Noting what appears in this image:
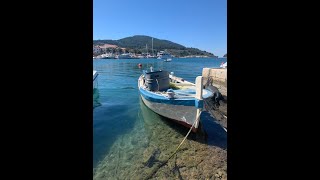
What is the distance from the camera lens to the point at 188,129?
968 cm

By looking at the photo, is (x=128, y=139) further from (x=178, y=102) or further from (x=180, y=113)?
(x=178, y=102)

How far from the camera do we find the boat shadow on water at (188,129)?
28.0ft

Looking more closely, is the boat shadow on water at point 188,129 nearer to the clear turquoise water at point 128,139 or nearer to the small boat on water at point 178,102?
the clear turquoise water at point 128,139

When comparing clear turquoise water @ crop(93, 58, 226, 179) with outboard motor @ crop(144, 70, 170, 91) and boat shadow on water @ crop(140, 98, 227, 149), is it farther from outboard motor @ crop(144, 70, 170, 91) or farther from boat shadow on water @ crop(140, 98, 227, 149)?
outboard motor @ crop(144, 70, 170, 91)

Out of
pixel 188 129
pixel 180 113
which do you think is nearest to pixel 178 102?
pixel 180 113


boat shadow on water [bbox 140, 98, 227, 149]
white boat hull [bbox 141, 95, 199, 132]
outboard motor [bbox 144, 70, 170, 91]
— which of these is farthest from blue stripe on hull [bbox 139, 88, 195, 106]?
boat shadow on water [bbox 140, 98, 227, 149]

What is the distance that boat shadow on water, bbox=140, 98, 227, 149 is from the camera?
853 centimetres

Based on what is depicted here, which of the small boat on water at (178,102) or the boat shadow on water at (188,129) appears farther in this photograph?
the boat shadow on water at (188,129)

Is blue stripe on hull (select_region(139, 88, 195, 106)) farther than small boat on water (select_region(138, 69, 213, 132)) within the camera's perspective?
Yes

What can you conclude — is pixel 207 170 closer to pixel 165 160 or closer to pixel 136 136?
pixel 165 160

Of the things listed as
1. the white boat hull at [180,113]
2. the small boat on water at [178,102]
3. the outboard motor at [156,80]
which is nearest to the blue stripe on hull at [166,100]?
the small boat on water at [178,102]
